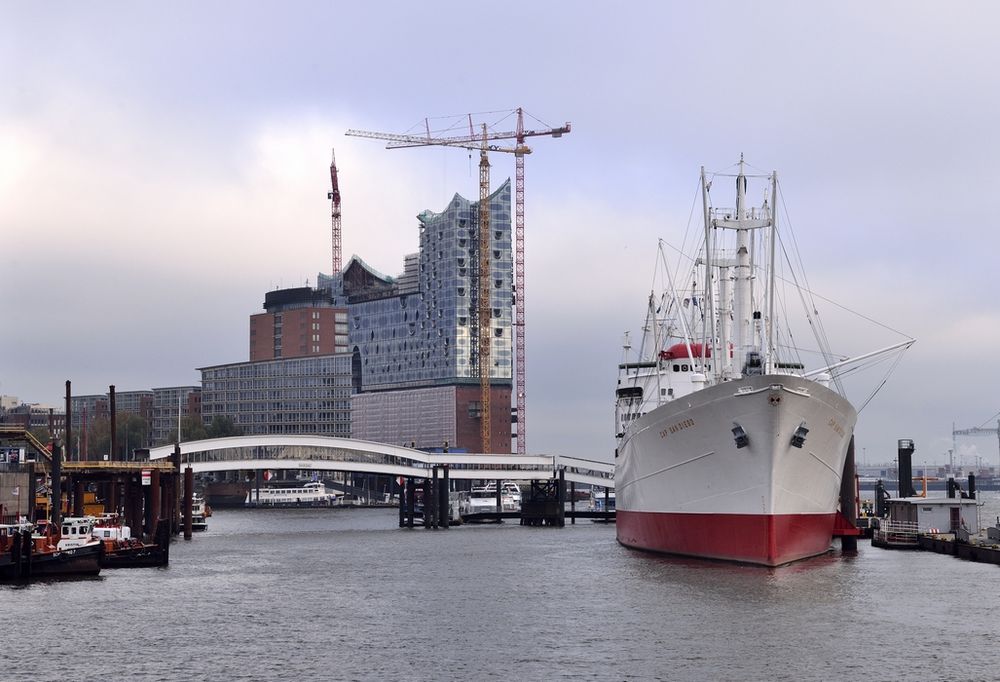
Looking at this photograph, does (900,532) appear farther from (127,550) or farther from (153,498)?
(153,498)

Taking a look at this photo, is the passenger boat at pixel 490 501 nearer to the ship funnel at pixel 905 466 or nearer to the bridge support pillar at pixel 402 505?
the bridge support pillar at pixel 402 505

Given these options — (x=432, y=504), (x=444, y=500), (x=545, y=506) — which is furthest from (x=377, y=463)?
(x=545, y=506)

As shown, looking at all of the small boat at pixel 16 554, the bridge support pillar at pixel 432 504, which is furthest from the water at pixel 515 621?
the bridge support pillar at pixel 432 504

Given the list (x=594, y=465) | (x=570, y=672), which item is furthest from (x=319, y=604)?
(x=594, y=465)

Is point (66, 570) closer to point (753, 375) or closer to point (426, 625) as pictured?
point (426, 625)

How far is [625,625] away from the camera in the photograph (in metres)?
46.5

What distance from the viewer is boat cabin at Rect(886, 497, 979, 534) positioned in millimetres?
85812

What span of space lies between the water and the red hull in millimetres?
899

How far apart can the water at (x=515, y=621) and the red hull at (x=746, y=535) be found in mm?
899

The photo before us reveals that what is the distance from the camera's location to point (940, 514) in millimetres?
86750

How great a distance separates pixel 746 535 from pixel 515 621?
15347 mm

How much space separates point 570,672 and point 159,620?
18.1 meters

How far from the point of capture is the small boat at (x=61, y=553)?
6178cm

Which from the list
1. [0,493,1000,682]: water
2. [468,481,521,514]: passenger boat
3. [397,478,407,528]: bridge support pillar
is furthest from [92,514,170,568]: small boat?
[468,481,521,514]: passenger boat
